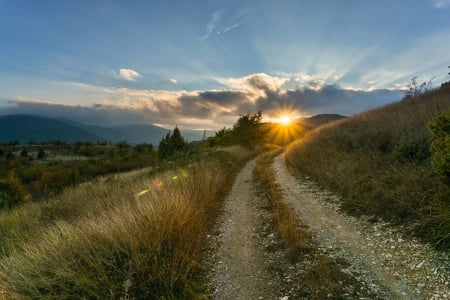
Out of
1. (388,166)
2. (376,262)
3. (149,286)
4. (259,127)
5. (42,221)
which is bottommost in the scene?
(42,221)

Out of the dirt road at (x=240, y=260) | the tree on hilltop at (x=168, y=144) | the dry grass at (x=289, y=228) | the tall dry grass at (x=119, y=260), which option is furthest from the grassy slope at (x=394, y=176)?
the tree on hilltop at (x=168, y=144)

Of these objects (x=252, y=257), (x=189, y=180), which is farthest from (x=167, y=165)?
(x=252, y=257)

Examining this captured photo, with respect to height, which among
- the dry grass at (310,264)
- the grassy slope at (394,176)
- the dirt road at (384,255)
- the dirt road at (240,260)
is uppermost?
the grassy slope at (394,176)

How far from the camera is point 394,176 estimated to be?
7.83 metres

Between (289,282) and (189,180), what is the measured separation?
21.1ft

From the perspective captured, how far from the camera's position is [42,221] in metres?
9.27

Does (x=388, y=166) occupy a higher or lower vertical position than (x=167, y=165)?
higher

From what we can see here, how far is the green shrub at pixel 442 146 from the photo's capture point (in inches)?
217

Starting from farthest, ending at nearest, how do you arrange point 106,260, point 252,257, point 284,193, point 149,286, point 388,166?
point 284,193
point 388,166
point 252,257
point 106,260
point 149,286

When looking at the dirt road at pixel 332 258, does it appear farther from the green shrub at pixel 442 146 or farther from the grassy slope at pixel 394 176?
the green shrub at pixel 442 146

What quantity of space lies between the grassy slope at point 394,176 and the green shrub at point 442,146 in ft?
1.44

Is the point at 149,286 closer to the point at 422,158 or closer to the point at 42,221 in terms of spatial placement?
the point at 42,221

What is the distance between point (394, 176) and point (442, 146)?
7.27ft

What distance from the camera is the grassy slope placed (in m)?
5.76
